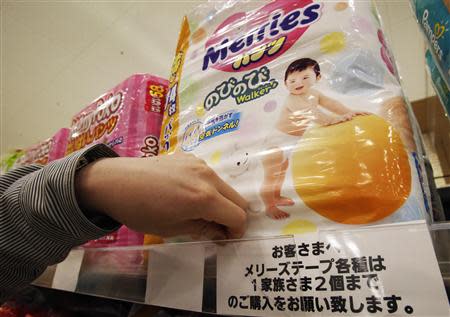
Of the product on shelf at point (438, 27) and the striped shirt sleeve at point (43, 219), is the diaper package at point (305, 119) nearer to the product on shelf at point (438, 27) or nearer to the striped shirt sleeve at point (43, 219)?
the product on shelf at point (438, 27)

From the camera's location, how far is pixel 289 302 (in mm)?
326

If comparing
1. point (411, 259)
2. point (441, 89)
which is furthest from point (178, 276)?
point (441, 89)

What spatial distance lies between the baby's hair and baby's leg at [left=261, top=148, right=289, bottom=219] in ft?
0.43

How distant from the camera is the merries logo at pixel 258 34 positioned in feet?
1.60

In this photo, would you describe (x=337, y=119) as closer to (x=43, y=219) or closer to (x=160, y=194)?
(x=160, y=194)

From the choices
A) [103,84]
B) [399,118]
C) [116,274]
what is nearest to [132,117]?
[116,274]

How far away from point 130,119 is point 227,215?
449 mm

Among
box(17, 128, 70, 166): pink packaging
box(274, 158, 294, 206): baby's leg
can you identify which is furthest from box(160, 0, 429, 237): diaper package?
box(17, 128, 70, 166): pink packaging

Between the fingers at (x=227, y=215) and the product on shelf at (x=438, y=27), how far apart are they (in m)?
0.34

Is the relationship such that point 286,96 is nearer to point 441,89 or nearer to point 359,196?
point 359,196

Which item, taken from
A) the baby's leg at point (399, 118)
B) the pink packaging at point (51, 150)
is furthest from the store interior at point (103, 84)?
the pink packaging at point (51, 150)

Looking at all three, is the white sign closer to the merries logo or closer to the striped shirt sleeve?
the striped shirt sleeve

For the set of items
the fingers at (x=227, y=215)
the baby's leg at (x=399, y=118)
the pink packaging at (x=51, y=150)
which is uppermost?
the pink packaging at (x=51, y=150)

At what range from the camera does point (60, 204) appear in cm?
38
